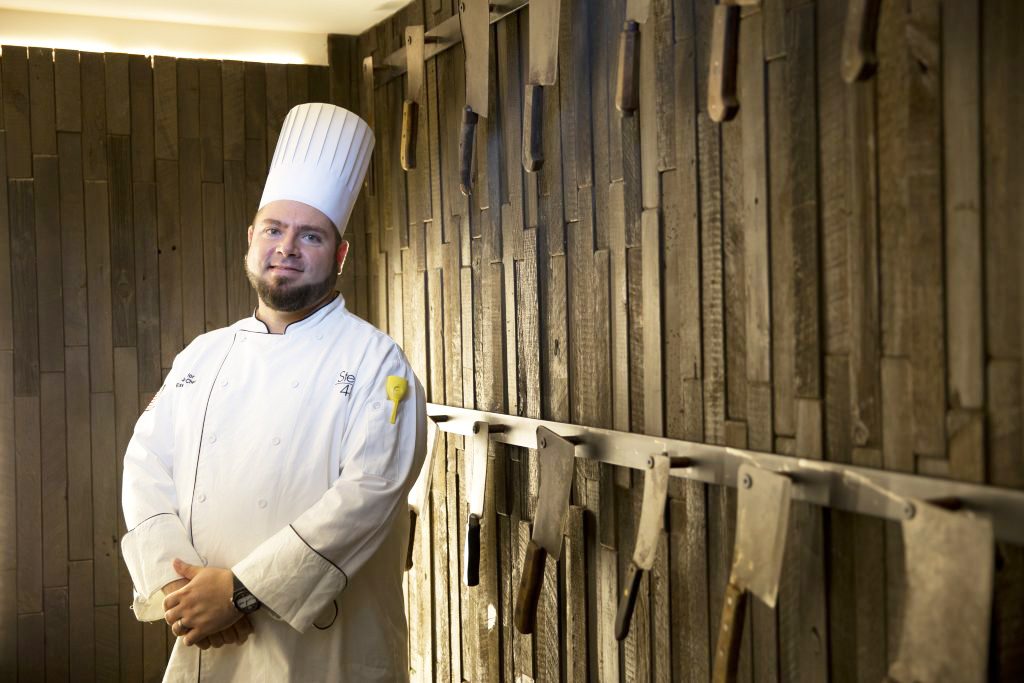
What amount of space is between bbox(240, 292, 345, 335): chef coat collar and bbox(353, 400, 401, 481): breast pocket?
286 millimetres

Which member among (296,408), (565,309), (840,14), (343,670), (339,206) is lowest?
(343,670)

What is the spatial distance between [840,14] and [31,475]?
2.81 meters

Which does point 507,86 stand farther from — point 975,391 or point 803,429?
point 975,391

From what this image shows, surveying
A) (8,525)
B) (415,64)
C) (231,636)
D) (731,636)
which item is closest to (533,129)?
(415,64)

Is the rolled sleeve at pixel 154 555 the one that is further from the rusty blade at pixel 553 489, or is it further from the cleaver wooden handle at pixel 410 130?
the cleaver wooden handle at pixel 410 130

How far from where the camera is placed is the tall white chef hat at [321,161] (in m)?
2.47

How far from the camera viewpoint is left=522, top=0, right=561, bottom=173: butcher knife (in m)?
2.17

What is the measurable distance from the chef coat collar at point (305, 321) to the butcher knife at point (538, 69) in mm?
578

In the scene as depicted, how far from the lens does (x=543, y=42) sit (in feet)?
7.25

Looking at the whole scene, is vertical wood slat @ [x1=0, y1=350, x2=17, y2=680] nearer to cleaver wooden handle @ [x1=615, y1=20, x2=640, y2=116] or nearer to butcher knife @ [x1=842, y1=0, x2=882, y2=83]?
cleaver wooden handle @ [x1=615, y1=20, x2=640, y2=116]

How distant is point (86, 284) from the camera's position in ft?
11.0

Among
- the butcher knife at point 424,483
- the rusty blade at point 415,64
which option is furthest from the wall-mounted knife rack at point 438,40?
the butcher knife at point 424,483

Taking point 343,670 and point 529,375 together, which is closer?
point 343,670

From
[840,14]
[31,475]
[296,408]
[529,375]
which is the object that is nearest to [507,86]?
[529,375]
